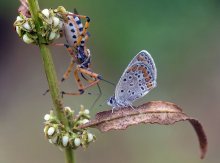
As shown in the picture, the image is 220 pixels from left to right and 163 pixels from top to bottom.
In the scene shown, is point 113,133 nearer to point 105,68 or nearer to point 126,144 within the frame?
point 126,144

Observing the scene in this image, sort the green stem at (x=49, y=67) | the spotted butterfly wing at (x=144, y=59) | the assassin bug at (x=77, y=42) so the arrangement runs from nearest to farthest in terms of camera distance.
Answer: the green stem at (x=49, y=67) < the spotted butterfly wing at (x=144, y=59) < the assassin bug at (x=77, y=42)

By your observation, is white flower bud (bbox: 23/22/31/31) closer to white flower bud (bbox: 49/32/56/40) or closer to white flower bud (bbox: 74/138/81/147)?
white flower bud (bbox: 49/32/56/40)

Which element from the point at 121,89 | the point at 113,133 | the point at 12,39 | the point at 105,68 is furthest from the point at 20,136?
the point at 121,89

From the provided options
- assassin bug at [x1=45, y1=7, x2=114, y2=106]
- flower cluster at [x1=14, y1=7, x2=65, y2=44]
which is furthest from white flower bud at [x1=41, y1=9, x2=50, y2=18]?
assassin bug at [x1=45, y1=7, x2=114, y2=106]

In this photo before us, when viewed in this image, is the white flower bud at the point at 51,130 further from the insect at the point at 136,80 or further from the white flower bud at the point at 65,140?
the insect at the point at 136,80

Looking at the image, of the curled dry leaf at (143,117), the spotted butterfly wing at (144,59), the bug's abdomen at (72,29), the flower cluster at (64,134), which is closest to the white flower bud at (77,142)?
the flower cluster at (64,134)

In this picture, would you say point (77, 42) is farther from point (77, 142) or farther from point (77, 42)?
point (77, 142)

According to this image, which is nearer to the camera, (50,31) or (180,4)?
(50,31)
